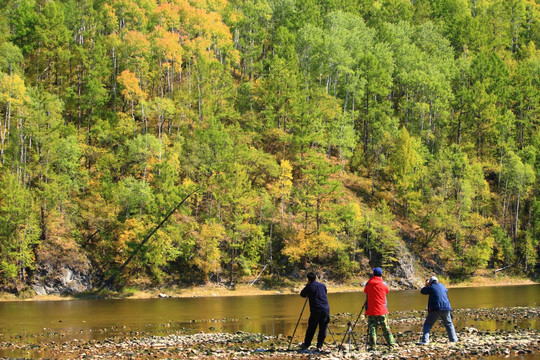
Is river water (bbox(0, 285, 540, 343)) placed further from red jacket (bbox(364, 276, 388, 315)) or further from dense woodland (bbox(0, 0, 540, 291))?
dense woodland (bbox(0, 0, 540, 291))

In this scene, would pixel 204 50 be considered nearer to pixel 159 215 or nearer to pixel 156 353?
pixel 159 215

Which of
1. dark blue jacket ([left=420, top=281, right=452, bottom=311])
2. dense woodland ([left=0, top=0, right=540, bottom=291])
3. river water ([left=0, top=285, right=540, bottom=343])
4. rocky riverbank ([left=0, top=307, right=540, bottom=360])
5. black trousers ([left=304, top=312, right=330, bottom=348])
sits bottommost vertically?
river water ([left=0, top=285, right=540, bottom=343])

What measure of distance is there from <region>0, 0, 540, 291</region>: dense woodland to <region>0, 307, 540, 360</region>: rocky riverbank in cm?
3340

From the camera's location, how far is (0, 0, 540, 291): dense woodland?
195 ft

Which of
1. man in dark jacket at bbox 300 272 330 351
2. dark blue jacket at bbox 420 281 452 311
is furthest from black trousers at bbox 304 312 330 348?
dark blue jacket at bbox 420 281 452 311

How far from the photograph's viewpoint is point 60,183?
60188 millimetres

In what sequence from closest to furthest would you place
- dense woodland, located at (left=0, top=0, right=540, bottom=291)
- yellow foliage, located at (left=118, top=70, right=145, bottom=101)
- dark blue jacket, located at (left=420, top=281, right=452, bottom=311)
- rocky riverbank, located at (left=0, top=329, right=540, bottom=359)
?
rocky riverbank, located at (left=0, top=329, right=540, bottom=359) → dark blue jacket, located at (left=420, top=281, right=452, bottom=311) → dense woodland, located at (left=0, top=0, right=540, bottom=291) → yellow foliage, located at (left=118, top=70, right=145, bottom=101)

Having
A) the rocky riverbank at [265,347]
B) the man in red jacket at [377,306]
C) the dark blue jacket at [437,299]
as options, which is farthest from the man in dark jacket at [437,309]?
the man in red jacket at [377,306]

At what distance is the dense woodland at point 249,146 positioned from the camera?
59375 mm

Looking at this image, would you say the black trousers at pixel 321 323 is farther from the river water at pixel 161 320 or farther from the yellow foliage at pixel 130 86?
the yellow foliage at pixel 130 86

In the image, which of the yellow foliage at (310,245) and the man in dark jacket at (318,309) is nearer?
the man in dark jacket at (318,309)

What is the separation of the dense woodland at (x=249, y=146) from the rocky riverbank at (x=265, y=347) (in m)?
33.4

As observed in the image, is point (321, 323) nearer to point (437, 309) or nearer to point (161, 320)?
point (437, 309)

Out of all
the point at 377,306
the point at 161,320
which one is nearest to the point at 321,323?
the point at 377,306
